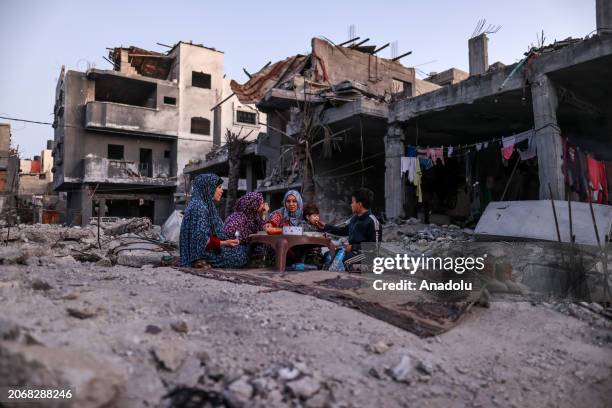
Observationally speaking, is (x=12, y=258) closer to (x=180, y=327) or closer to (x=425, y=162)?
(x=180, y=327)

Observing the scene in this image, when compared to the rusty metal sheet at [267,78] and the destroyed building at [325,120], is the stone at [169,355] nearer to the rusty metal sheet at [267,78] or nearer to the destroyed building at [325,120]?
the destroyed building at [325,120]

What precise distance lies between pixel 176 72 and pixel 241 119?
4.83 meters

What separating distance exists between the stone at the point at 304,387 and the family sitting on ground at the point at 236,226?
3341mm

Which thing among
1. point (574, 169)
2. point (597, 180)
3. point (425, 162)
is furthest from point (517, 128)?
point (574, 169)

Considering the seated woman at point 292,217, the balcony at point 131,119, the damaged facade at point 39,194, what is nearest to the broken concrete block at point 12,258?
the seated woman at point 292,217

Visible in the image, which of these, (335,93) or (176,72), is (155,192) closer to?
(176,72)

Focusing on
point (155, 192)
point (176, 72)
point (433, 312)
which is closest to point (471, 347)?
point (433, 312)

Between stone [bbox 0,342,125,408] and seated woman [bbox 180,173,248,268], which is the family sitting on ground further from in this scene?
stone [bbox 0,342,125,408]

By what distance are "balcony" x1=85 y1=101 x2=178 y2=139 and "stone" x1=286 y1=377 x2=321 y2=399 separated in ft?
75.6

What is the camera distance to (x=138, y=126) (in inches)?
901

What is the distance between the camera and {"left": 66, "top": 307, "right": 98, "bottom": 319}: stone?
99.0 inches

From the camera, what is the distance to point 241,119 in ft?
88.2

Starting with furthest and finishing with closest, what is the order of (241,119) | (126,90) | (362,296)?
(241,119), (126,90), (362,296)

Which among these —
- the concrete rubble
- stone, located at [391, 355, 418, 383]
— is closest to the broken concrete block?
the concrete rubble
